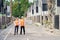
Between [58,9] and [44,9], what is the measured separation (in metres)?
21.0

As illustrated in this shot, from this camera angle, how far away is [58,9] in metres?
49.1

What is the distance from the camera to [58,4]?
48875 mm

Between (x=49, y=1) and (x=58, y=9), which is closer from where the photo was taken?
(x=49, y=1)

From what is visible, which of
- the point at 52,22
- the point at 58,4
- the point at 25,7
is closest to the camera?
the point at 52,22

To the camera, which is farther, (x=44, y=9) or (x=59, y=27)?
(x=44, y=9)

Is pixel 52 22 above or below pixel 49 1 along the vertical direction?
below

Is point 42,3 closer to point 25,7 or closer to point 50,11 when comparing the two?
point 50,11

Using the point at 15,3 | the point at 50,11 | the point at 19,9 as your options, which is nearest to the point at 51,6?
the point at 50,11

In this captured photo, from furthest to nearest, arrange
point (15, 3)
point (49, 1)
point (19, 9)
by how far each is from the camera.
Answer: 1. point (19, 9)
2. point (15, 3)
3. point (49, 1)

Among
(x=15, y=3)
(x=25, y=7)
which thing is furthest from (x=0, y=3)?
(x=25, y=7)

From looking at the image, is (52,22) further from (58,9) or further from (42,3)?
(42,3)

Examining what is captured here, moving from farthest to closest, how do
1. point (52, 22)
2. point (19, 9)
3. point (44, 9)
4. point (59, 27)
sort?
point (19, 9)
point (44, 9)
point (52, 22)
point (59, 27)

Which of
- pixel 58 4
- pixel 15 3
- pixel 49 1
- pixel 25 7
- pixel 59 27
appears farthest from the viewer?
pixel 25 7

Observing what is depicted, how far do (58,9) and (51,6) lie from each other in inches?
472
